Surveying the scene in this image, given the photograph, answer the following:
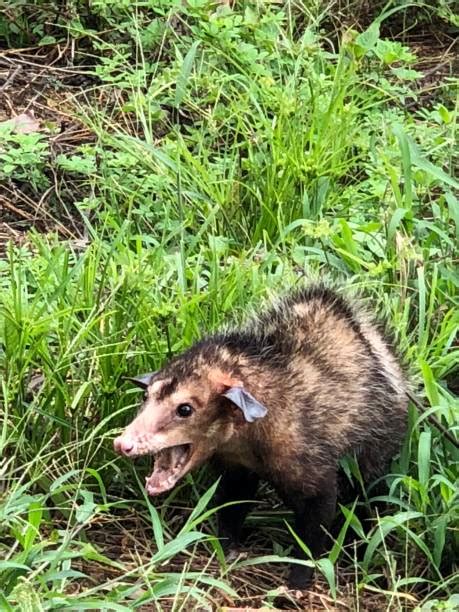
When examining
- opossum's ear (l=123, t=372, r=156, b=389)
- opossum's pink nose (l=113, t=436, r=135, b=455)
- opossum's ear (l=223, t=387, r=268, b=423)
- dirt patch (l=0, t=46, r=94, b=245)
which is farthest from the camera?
dirt patch (l=0, t=46, r=94, b=245)

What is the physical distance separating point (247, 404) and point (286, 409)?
0.77 ft

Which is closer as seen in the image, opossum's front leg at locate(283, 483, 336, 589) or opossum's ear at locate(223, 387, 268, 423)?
opossum's ear at locate(223, 387, 268, 423)

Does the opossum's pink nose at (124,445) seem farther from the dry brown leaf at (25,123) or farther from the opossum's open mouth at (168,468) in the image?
the dry brown leaf at (25,123)

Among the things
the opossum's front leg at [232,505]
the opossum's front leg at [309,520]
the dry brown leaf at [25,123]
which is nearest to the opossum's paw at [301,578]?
the opossum's front leg at [309,520]

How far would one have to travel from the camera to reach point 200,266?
175 inches

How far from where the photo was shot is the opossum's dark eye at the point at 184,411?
3506 mm

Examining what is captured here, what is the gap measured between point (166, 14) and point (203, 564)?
10.4ft

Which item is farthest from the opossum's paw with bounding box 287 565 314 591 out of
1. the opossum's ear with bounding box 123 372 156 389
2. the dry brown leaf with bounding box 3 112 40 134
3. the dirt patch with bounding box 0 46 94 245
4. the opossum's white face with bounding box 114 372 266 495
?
the dry brown leaf with bounding box 3 112 40 134

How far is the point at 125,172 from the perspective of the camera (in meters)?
5.26

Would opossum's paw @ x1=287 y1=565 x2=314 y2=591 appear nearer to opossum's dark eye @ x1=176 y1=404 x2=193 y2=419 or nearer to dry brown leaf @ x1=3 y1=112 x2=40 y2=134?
opossum's dark eye @ x1=176 y1=404 x2=193 y2=419

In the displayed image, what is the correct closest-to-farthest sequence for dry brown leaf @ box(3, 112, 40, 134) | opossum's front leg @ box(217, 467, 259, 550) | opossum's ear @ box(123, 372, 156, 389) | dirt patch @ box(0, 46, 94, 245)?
opossum's ear @ box(123, 372, 156, 389)
opossum's front leg @ box(217, 467, 259, 550)
dirt patch @ box(0, 46, 94, 245)
dry brown leaf @ box(3, 112, 40, 134)

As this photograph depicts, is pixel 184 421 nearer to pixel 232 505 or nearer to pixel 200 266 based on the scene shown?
pixel 232 505

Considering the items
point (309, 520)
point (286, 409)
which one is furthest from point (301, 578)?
point (286, 409)

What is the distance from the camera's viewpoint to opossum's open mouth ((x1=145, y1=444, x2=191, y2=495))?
11.6 feet
